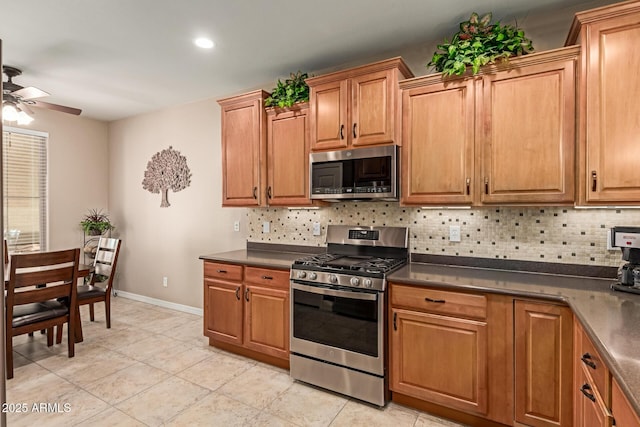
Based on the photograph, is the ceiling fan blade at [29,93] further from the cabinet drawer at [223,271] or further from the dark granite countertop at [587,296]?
the dark granite countertop at [587,296]

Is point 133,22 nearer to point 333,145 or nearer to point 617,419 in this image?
point 333,145

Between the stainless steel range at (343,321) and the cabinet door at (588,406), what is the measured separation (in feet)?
3.47

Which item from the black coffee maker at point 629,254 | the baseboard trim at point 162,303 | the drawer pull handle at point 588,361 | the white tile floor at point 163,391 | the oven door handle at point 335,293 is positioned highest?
the black coffee maker at point 629,254

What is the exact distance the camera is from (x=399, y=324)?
7.59 feet

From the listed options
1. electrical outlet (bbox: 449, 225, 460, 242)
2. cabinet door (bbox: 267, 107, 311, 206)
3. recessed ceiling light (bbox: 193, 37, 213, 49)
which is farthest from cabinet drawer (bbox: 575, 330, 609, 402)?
recessed ceiling light (bbox: 193, 37, 213, 49)

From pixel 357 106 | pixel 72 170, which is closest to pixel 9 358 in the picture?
pixel 72 170

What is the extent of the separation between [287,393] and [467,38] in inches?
111

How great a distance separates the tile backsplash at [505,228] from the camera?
226 cm

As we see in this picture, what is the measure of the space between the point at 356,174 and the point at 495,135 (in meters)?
1.01

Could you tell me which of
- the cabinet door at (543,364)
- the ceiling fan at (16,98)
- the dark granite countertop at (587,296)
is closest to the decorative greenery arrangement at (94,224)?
the ceiling fan at (16,98)

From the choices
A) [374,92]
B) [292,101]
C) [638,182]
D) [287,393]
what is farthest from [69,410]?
[638,182]

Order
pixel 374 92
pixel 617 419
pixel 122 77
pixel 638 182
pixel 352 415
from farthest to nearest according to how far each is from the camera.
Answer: pixel 122 77, pixel 374 92, pixel 352 415, pixel 638 182, pixel 617 419

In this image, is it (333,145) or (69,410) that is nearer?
(69,410)

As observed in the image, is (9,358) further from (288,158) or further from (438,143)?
(438,143)
